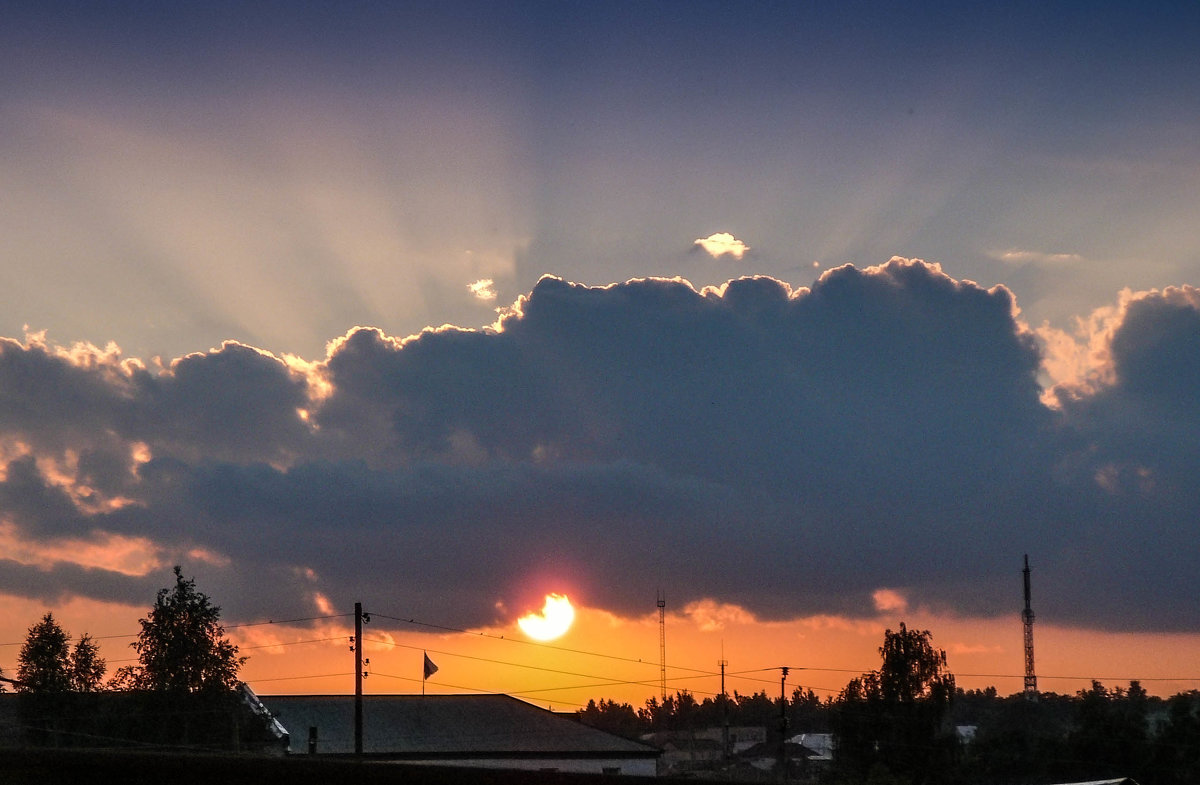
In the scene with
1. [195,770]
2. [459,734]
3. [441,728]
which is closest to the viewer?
[195,770]

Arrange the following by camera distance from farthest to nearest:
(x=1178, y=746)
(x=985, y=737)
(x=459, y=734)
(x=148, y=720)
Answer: (x=985, y=737), (x=1178, y=746), (x=459, y=734), (x=148, y=720)

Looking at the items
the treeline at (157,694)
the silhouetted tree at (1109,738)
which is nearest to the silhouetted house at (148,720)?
the treeline at (157,694)

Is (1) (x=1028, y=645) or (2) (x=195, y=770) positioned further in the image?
(1) (x=1028, y=645)

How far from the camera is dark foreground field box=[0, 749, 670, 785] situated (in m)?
7.14

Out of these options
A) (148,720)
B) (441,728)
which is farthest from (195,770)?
(441,728)

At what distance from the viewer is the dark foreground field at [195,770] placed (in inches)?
281

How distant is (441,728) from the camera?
8319 centimetres

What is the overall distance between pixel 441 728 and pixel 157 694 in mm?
20639

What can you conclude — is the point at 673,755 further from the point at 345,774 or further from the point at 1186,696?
the point at 345,774

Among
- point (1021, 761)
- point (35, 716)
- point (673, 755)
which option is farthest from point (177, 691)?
point (673, 755)

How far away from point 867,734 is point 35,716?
2414 inches

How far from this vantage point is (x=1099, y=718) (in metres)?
90.2

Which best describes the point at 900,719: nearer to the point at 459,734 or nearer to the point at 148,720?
the point at 459,734

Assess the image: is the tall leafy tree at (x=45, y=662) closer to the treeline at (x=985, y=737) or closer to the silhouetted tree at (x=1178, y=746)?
the treeline at (x=985, y=737)
